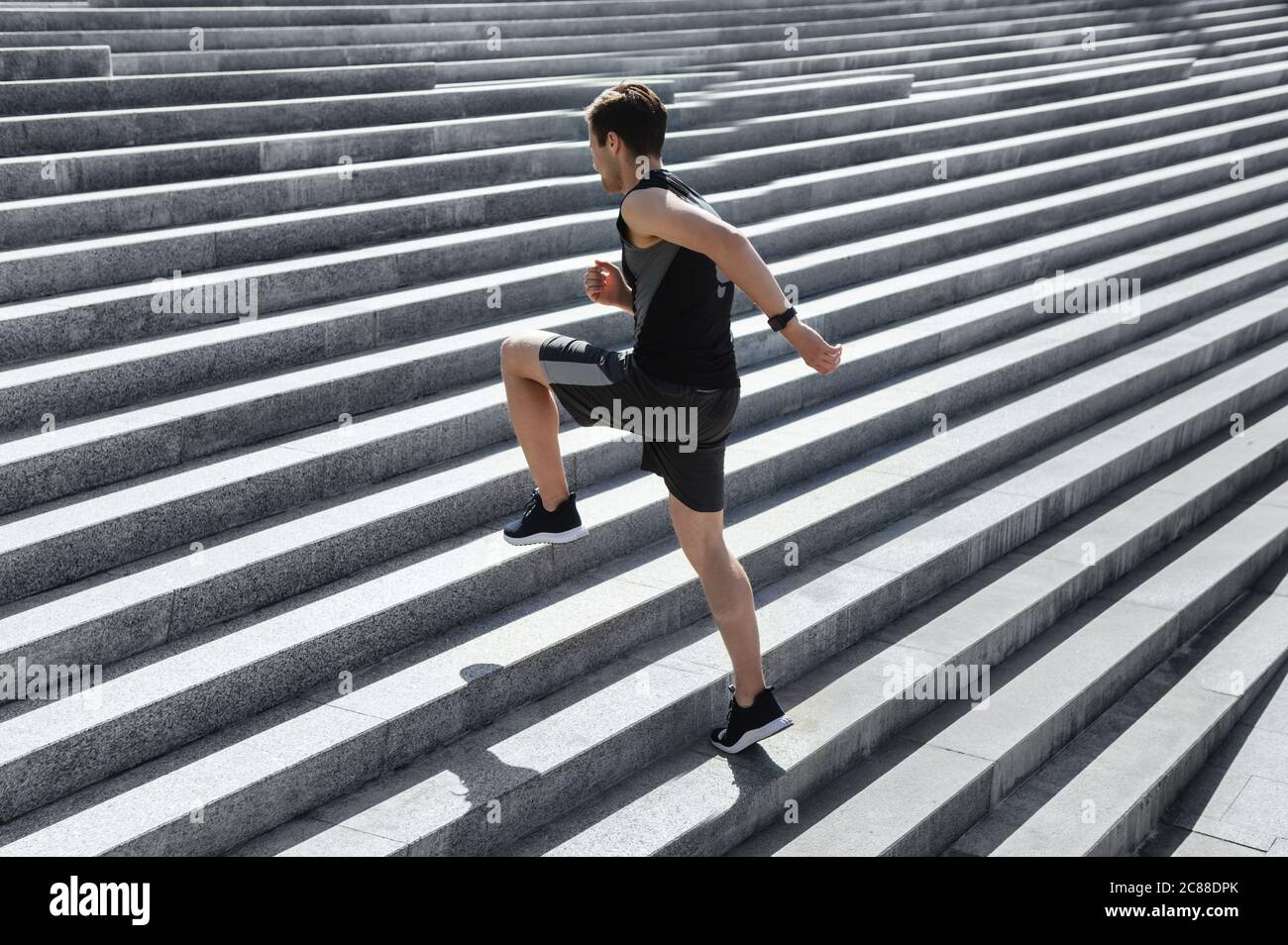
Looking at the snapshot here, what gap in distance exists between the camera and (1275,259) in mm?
10125

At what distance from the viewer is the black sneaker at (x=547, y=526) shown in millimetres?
4398

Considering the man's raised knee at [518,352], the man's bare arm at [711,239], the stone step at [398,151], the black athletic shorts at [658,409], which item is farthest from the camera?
the stone step at [398,151]

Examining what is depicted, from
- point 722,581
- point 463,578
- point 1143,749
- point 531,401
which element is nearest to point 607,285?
point 531,401

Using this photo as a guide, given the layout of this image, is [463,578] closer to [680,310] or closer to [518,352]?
[518,352]

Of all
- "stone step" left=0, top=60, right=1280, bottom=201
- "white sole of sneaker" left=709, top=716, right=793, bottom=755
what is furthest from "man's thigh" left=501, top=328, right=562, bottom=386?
"stone step" left=0, top=60, right=1280, bottom=201

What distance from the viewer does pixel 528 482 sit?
5.31 metres

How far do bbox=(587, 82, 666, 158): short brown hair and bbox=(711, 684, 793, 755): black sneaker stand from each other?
1723mm

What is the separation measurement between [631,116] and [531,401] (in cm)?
94

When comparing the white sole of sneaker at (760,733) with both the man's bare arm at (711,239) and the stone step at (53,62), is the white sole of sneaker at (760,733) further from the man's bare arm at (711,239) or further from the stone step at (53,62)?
the stone step at (53,62)

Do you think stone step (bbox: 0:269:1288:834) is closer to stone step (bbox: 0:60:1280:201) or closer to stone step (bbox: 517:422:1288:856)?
stone step (bbox: 517:422:1288:856)

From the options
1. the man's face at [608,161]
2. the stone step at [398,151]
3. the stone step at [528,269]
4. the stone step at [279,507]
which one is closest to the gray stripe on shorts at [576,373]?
the man's face at [608,161]
